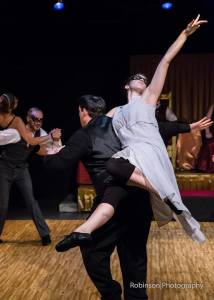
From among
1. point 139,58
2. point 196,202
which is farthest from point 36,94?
point 196,202

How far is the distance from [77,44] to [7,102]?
12.7ft

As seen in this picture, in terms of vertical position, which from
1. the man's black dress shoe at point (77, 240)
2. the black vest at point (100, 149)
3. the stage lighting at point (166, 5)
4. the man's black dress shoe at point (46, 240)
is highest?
the stage lighting at point (166, 5)

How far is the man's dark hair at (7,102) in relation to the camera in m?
4.85

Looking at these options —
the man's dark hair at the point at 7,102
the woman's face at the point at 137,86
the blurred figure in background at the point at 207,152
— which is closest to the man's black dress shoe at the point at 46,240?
the man's dark hair at the point at 7,102

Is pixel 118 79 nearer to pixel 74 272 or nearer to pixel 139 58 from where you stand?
pixel 139 58

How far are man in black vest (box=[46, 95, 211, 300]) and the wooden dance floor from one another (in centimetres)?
71

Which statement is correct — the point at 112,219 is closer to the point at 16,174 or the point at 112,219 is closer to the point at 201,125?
the point at 201,125

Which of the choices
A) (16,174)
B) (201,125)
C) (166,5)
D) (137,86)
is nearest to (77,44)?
(166,5)

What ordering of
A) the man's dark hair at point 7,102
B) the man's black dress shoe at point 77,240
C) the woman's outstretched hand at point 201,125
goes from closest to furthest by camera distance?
the man's black dress shoe at point 77,240 → the woman's outstretched hand at point 201,125 → the man's dark hair at point 7,102

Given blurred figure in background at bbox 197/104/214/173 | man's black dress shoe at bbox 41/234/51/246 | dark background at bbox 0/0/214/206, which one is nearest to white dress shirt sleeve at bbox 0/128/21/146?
man's black dress shoe at bbox 41/234/51/246

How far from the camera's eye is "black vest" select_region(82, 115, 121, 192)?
296cm

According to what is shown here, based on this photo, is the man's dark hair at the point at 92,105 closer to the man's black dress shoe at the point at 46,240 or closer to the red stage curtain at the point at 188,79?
the man's black dress shoe at the point at 46,240

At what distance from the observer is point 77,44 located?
8492 millimetres

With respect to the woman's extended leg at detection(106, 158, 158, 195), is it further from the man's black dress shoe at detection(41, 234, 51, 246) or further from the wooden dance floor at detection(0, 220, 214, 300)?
the man's black dress shoe at detection(41, 234, 51, 246)
